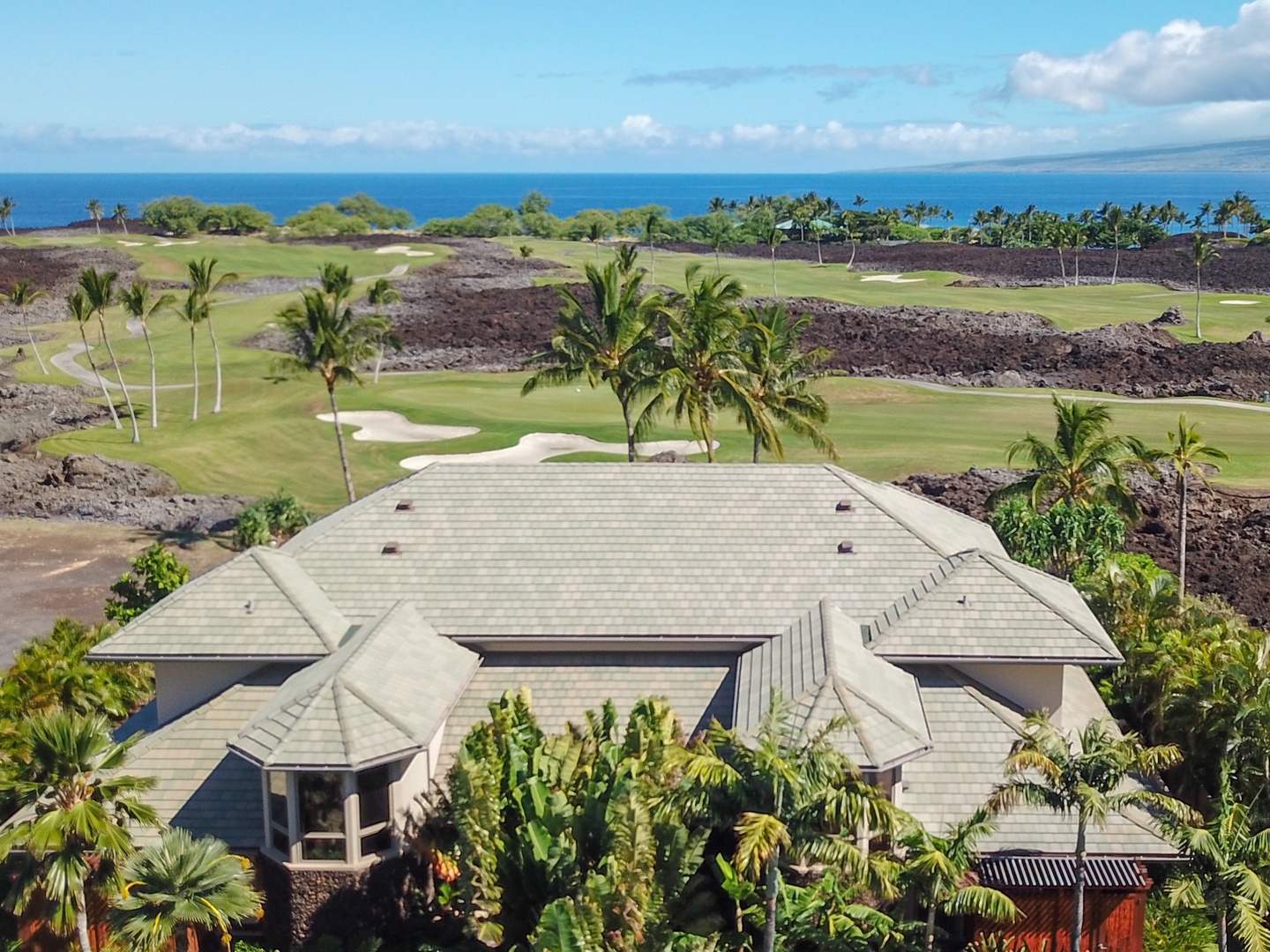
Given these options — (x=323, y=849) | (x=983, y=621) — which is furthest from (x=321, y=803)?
(x=983, y=621)

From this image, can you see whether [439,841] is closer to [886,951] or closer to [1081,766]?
[886,951]

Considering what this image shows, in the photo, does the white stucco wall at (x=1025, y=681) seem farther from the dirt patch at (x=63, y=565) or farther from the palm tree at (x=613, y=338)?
the dirt patch at (x=63, y=565)

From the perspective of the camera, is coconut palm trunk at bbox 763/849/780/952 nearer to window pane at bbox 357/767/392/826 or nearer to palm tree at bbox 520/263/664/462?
window pane at bbox 357/767/392/826

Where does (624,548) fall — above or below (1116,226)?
below

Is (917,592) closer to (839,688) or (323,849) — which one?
(839,688)

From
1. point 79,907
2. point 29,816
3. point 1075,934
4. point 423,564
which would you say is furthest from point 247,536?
point 1075,934
